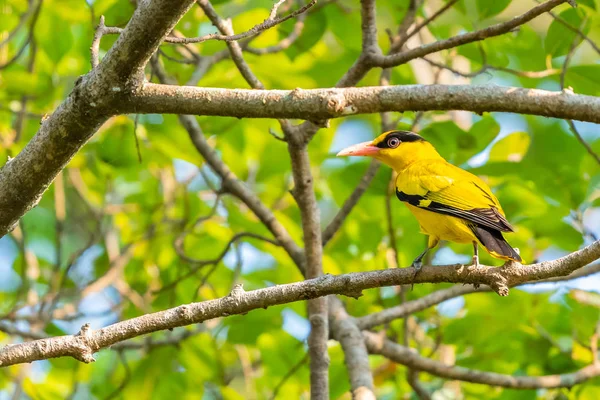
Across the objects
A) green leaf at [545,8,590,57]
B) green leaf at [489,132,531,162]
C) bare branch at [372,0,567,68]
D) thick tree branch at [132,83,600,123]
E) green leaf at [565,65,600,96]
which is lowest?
thick tree branch at [132,83,600,123]

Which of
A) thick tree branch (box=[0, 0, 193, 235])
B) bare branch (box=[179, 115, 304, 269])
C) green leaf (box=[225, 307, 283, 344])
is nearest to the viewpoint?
thick tree branch (box=[0, 0, 193, 235])

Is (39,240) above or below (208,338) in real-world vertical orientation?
above

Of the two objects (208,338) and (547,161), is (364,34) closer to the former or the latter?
(547,161)

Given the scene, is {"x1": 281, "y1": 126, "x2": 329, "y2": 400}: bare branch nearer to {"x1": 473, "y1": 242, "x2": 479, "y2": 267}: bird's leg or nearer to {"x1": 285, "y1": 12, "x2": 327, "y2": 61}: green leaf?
{"x1": 473, "y1": 242, "x2": 479, "y2": 267}: bird's leg

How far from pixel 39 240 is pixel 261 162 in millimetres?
2965

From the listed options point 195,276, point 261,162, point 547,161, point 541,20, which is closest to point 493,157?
point 547,161

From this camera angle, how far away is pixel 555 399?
5.23 metres

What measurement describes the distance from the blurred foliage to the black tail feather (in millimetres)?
894

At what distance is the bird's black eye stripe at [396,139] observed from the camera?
4.72 m

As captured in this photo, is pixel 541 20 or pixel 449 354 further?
pixel 541 20

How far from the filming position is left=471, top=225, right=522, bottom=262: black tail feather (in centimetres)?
311

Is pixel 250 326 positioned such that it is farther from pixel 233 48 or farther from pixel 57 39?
pixel 57 39

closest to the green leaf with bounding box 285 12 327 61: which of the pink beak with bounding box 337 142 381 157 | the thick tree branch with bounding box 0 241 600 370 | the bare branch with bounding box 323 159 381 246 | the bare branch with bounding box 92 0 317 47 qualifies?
the pink beak with bounding box 337 142 381 157

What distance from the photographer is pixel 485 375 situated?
15.1ft
